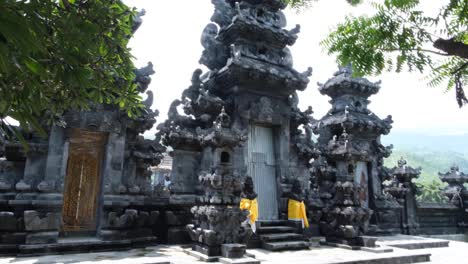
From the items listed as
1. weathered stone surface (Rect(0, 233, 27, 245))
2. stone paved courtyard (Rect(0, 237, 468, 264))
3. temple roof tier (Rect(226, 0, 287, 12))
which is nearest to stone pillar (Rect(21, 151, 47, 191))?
weathered stone surface (Rect(0, 233, 27, 245))

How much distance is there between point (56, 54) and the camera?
2.08 metres

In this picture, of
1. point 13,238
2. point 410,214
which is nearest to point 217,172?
point 13,238

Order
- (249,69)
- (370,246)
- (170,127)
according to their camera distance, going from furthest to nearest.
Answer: (249,69)
(170,127)
(370,246)

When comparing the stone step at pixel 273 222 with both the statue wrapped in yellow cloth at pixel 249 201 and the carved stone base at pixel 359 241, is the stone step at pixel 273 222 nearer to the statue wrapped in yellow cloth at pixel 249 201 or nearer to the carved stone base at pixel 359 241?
the statue wrapped in yellow cloth at pixel 249 201

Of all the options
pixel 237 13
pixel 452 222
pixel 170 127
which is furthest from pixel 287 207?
pixel 452 222

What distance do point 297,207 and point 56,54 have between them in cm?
1045

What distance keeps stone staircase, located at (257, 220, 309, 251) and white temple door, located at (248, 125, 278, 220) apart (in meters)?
0.84

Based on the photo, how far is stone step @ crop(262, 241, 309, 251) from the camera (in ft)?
32.1

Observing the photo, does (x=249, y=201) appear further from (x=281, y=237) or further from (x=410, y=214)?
(x=410, y=214)

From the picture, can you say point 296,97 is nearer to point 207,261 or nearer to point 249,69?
point 249,69

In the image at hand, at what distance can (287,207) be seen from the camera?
11930 millimetres

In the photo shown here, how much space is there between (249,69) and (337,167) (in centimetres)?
471

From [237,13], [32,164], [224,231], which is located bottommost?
[224,231]

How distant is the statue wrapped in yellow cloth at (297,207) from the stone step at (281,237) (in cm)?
A: 82
